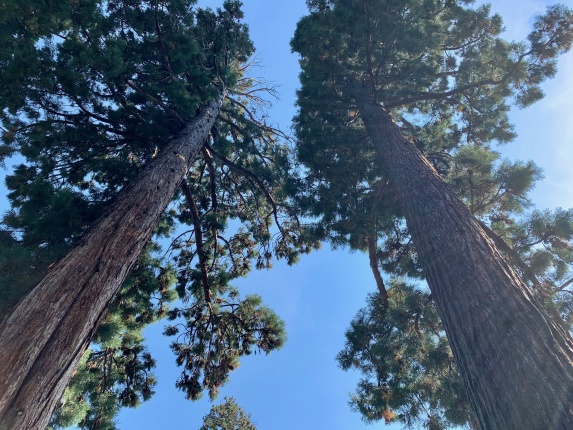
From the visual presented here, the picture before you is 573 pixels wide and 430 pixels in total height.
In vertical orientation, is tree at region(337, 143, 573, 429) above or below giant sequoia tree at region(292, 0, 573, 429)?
below

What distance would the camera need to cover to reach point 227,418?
1686 cm

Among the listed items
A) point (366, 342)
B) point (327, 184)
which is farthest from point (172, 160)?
point (366, 342)

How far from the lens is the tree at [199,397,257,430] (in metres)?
16.5

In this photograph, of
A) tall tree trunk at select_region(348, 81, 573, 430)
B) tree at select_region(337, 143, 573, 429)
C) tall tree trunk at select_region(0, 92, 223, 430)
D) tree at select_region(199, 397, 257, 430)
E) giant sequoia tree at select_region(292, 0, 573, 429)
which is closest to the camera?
tall tree trunk at select_region(0, 92, 223, 430)

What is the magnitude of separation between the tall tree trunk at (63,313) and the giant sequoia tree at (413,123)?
3.02 meters

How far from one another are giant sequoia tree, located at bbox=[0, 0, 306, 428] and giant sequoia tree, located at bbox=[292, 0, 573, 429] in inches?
67.8

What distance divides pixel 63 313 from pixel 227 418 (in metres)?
16.7

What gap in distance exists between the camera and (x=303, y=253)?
9.10 meters

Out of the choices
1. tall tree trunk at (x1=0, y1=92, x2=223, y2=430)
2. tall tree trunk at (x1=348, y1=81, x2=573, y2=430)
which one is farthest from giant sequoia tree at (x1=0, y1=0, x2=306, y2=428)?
tall tree trunk at (x1=348, y1=81, x2=573, y2=430)

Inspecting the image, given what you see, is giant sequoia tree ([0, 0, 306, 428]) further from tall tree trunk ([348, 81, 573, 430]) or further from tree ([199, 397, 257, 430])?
tree ([199, 397, 257, 430])

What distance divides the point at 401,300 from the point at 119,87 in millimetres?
6136

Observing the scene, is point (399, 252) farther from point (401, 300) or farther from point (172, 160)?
point (172, 160)

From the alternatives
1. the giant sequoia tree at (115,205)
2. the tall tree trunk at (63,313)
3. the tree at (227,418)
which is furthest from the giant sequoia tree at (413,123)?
the tree at (227,418)

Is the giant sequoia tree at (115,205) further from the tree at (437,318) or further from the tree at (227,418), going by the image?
the tree at (227,418)
